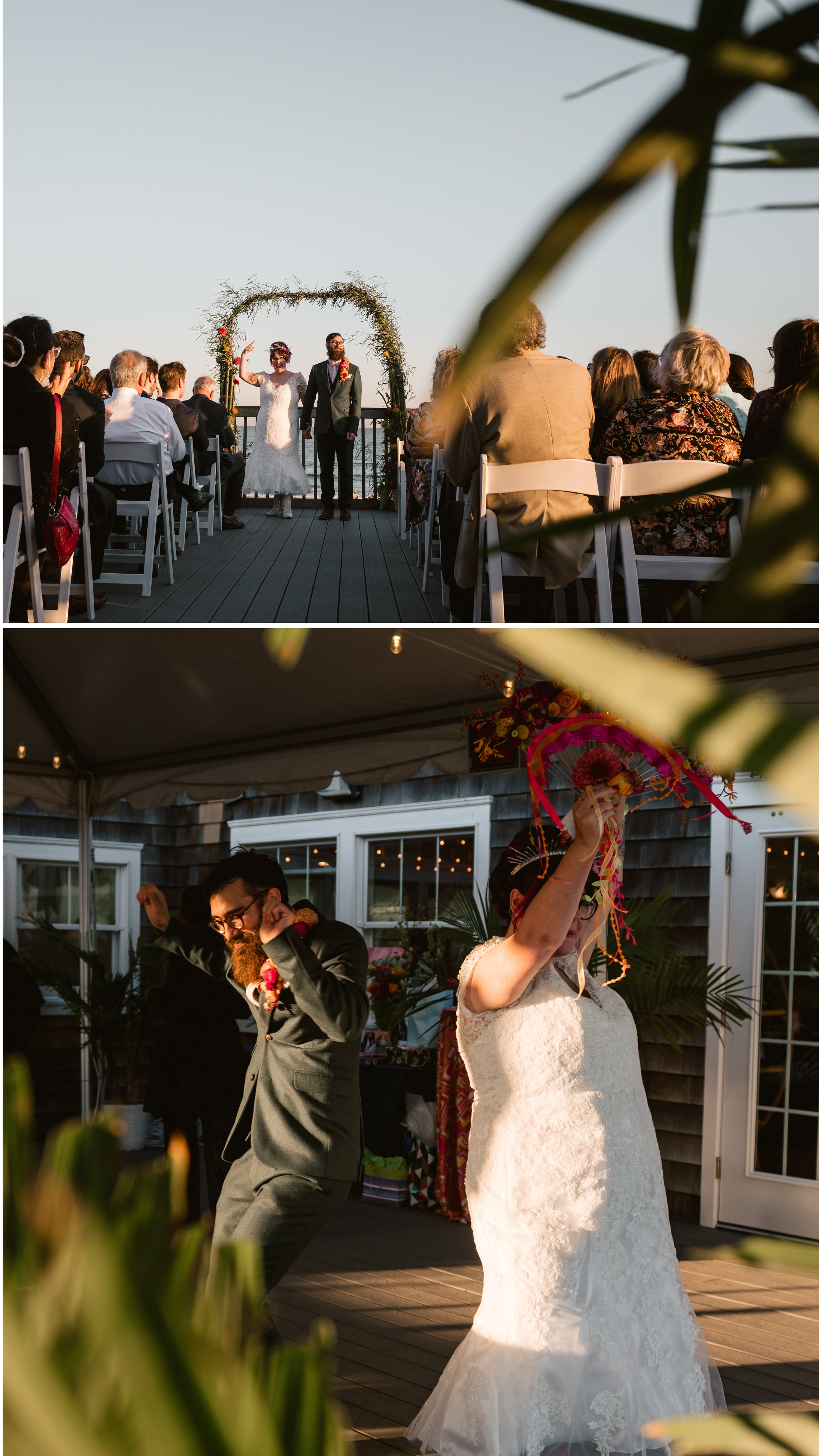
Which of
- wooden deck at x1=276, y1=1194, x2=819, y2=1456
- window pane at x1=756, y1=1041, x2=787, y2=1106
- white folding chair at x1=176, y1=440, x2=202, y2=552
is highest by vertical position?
white folding chair at x1=176, y1=440, x2=202, y2=552

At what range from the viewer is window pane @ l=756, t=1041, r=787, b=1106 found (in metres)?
4.94

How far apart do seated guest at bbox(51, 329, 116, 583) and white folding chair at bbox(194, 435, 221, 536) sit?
903mm

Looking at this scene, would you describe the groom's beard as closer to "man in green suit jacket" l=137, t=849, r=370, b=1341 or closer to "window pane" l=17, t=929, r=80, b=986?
"man in green suit jacket" l=137, t=849, r=370, b=1341

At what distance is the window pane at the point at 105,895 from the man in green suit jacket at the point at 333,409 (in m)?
3.73

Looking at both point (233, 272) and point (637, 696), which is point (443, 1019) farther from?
point (637, 696)

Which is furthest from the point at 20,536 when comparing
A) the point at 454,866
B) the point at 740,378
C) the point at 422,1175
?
the point at 454,866

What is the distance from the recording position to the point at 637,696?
0.54 feet

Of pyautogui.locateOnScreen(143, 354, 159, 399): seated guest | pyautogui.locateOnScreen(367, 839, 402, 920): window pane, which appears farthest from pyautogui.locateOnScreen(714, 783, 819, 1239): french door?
pyautogui.locateOnScreen(143, 354, 159, 399): seated guest

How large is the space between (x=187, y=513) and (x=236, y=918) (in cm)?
381

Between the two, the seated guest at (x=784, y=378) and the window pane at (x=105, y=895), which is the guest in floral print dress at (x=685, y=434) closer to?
the seated guest at (x=784, y=378)

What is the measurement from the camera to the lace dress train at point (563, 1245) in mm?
2309

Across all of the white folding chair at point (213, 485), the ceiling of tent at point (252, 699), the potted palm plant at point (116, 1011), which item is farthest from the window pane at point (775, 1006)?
the white folding chair at point (213, 485)

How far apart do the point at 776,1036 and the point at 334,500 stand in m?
3.19

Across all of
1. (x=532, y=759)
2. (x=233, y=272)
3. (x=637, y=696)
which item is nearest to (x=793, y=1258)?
(x=637, y=696)
